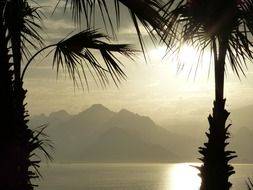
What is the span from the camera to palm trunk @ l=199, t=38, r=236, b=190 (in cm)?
1027

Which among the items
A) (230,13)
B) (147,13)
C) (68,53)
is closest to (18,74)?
(68,53)

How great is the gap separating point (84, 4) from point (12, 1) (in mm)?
2079

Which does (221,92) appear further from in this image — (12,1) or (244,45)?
(12,1)

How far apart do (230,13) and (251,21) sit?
29 centimetres

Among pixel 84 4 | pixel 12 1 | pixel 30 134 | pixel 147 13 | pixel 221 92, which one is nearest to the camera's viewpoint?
pixel 147 13

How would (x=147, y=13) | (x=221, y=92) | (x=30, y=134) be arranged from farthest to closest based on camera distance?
(x=221, y=92) → (x=30, y=134) → (x=147, y=13)

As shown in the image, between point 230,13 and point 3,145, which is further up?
point 230,13

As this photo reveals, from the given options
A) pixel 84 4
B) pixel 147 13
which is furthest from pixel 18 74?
pixel 147 13

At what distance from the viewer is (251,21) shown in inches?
238

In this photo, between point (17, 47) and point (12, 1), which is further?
point (17, 47)

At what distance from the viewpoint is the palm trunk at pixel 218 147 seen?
10.3 meters

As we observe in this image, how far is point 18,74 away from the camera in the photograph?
7.63 m

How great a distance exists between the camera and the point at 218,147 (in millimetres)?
10383

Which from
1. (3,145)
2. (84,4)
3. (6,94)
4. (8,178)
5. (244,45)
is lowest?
(8,178)
